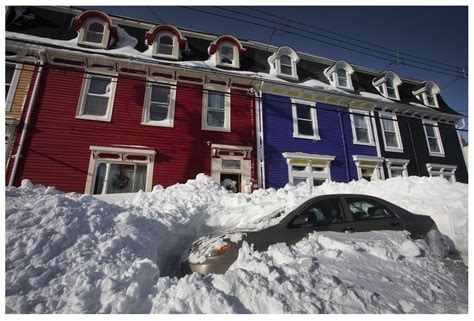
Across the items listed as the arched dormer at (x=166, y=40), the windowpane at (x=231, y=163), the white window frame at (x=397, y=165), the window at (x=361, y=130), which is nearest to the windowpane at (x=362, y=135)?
the window at (x=361, y=130)

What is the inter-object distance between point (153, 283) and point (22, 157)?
8.42m

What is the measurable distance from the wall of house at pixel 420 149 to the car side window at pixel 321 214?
9.84 m

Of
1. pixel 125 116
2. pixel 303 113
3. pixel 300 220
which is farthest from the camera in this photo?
pixel 303 113

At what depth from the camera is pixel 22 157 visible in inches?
292

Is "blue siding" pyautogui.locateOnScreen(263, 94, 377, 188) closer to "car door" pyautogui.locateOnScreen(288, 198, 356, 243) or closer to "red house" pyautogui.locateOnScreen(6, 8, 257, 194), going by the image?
"red house" pyautogui.locateOnScreen(6, 8, 257, 194)

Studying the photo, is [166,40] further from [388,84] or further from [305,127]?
[388,84]

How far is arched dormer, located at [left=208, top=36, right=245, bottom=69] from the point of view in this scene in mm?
10648

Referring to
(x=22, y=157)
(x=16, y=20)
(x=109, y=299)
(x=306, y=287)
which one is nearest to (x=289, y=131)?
(x=306, y=287)

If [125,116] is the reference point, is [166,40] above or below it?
above

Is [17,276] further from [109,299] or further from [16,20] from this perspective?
[16,20]

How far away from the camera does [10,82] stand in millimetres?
8039

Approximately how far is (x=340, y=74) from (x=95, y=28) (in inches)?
524

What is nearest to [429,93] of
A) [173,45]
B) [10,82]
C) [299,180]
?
[299,180]

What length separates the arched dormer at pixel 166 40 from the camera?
9867 millimetres
